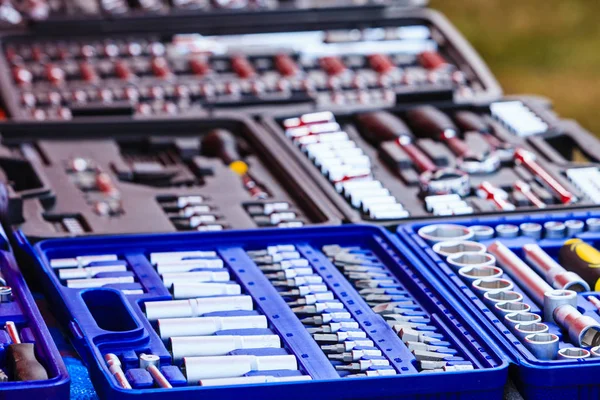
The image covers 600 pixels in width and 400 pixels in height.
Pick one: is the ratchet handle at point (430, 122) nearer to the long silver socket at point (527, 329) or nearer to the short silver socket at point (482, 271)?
the short silver socket at point (482, 271)

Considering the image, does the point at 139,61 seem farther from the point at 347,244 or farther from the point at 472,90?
the point at 347,244

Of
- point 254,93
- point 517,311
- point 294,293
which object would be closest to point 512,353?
point 517,311

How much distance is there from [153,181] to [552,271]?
1.41 metres

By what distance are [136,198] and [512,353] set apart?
1.49 m

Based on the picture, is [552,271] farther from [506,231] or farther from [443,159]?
[443,159]

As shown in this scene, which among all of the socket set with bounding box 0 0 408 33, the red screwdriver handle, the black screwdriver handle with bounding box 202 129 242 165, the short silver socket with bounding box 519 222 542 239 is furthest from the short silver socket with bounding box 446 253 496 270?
the socket set with bounding box 0 0 408 33

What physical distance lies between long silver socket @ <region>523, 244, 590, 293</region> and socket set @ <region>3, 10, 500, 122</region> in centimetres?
140

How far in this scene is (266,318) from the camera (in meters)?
3.18

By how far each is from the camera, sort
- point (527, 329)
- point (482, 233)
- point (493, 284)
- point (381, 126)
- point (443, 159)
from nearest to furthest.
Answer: point (527, 329) < point (493, 284) < point (482, 233) < point (443, 159) < point (381, 126)

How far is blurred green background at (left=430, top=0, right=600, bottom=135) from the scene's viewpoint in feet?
30.4

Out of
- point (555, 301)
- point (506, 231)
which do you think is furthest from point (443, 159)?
point (555, 301)

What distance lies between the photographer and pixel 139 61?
5.53m

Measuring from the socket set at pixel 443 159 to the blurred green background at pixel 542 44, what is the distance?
13.1 ft

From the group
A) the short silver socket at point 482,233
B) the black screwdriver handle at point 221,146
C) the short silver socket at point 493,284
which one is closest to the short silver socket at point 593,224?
the short silver socket at point 482,233
